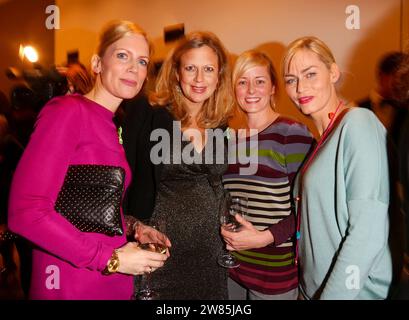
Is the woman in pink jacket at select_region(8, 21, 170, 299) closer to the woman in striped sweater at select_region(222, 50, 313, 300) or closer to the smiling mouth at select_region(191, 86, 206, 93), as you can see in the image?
the smiling mouth at select_region(191, 86, 206, 93)

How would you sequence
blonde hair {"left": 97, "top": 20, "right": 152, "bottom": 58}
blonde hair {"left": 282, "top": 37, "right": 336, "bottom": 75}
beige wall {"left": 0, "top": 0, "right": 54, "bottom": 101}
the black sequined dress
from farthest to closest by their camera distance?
beige wall {"left": 0, "top": 0, "right": 54, "bottom": 101} < the black sequined dress < blonde hair {"left": 282, "top": 37, "right": 336, "bottom": 75} < blonde hair {"left": 97, "top": 20, "right": 152, "bottom": 58}

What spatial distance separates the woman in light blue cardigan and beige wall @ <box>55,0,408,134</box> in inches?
32.8

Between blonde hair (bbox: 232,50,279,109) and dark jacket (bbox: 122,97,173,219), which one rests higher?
blonde hair (bbox: 232,50,279,109)

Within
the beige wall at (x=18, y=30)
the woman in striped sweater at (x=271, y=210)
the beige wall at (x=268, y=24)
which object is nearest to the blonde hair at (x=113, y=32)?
the woman in striped sweater at (x=271, y=210)

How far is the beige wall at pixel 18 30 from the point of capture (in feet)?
9.45

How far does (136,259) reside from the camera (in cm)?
109

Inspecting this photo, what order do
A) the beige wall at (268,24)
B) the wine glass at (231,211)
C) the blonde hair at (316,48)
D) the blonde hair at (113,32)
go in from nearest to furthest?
the blonde hair at (113,32) → the blonde hair at (316,48) → the wine glass at (231,211) → the beige wall at (268,24)

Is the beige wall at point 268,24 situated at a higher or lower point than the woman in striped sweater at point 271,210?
higher

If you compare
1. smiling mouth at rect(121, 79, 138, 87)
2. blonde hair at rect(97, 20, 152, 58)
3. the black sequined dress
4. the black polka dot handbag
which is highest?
blonde hair at rect(97, 20, 152, 58)

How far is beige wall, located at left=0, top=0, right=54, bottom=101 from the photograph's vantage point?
288 cm

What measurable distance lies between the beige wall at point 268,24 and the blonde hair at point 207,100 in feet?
2.62

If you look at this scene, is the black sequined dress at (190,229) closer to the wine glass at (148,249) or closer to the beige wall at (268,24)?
the wine glass at (148,249)

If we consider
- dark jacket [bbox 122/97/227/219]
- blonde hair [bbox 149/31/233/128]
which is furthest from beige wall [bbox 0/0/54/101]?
dark jacket [bbox 122/97/227/219]
